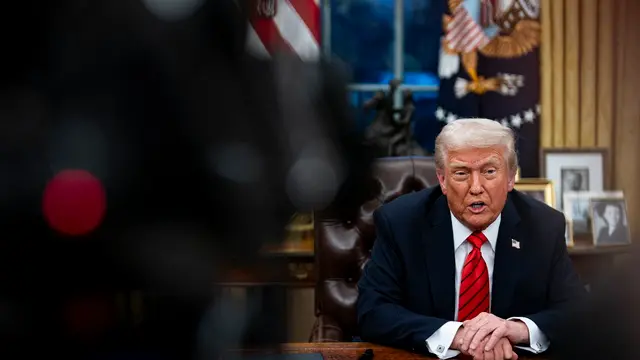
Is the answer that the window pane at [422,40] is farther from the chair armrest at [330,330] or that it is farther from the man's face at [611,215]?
the chair armrest at [330,330]

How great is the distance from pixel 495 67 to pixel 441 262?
5.41 ft

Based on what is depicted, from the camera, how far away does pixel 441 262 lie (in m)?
1.78

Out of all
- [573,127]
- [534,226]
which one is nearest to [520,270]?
[534,226]

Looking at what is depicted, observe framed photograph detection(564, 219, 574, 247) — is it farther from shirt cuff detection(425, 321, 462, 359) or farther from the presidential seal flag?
shirt cuff detection(425, 321, 462, 359)

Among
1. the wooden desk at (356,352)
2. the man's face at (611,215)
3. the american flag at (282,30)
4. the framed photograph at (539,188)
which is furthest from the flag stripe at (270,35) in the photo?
the man's face at (611,215)

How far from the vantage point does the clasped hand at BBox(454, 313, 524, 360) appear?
1450 mm

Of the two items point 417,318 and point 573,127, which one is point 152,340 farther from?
point 573,127

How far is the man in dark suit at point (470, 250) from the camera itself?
1.75m

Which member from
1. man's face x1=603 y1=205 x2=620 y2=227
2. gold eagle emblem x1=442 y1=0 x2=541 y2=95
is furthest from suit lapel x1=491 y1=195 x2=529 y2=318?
gold eagle emblem x1=442 y1=0 x2=541 y2=95

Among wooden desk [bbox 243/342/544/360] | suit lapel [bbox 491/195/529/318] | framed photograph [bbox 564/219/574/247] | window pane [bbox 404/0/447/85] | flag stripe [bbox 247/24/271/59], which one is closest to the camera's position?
flag stripe [bbox 247/24/271/59]

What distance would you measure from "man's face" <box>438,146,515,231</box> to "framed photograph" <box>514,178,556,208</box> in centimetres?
110

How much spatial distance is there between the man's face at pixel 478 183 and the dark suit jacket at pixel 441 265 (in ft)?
0.21

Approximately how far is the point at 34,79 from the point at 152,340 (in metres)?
0.04

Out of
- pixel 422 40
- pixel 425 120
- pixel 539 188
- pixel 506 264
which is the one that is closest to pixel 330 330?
Result: pixel 506 264
